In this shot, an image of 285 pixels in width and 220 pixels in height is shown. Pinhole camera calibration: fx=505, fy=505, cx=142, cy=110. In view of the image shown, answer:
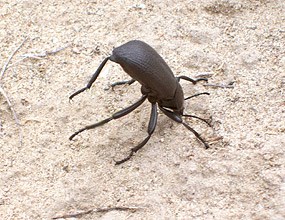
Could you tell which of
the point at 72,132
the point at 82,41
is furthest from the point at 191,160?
the point at 82,41

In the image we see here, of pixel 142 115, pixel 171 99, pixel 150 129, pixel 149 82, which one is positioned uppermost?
pixel 149 82

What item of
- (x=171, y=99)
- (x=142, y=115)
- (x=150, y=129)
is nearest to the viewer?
(x=150, y=129)

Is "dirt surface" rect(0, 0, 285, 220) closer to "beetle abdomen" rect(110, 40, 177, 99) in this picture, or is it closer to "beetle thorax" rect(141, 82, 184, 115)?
"beetle thorax" rect(141, 82, 184, 115)

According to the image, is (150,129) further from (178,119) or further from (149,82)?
(149,82)

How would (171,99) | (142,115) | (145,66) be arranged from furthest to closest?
(142,115) → (171,99) → (145,66)

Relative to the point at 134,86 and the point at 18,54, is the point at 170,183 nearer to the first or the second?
the point at 134,86

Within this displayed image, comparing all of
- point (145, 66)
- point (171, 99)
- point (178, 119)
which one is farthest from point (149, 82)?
point (178, 119)

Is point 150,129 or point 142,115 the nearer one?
point 150,129
